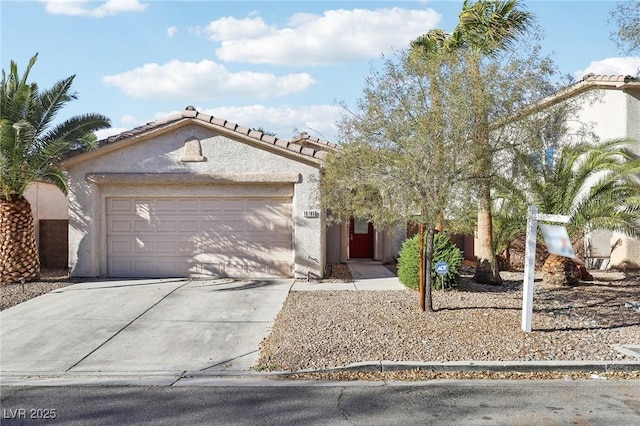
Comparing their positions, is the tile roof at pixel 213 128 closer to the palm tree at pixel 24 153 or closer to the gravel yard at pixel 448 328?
the palm tree at pixel 24 153

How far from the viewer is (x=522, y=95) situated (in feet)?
28.9

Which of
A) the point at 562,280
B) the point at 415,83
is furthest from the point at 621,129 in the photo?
the point at 415,83

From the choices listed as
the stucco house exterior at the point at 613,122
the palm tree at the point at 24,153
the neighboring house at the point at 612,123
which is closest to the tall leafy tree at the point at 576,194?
the neighboring house at the point at 612,123

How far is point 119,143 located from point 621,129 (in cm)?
1294

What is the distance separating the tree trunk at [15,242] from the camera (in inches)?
483

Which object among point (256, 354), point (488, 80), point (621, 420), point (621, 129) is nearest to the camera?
point (621, 420)

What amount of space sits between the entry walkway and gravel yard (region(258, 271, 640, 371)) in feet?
2.23

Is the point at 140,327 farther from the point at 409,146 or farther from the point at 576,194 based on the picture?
the point at 576,194

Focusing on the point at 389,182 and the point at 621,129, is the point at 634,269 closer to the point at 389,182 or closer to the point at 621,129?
the point at 621,129

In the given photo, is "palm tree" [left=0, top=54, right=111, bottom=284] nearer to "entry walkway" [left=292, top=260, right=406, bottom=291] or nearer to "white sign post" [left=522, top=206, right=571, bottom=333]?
"entry walkway" [left=292, top=260, right=406, bottom=291]

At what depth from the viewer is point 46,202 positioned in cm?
1691

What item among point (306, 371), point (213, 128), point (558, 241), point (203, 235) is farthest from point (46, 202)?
point (558, 241)

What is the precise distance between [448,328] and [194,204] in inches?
→ 292

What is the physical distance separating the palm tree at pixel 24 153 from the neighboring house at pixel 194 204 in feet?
2.67
